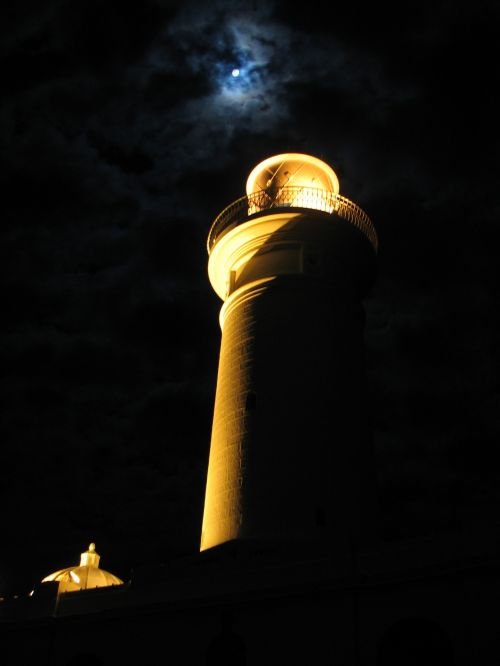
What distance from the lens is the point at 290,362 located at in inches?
650

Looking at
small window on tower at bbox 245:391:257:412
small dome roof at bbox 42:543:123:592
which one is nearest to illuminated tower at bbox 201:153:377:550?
small window on tower at bbox 245:391:257:412

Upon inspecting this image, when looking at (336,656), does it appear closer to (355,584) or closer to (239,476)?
(355,584)

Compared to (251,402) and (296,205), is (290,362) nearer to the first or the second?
(251,402)

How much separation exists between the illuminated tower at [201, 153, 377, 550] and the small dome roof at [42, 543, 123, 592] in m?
5.65

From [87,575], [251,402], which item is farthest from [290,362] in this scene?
[87,575]

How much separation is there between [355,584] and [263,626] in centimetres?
202

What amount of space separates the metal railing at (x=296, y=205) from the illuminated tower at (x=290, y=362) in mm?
34

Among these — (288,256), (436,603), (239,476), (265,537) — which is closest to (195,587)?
(265,537)

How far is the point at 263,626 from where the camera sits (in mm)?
11953

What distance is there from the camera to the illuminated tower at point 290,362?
14.9 metres

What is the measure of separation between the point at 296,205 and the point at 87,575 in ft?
40.7

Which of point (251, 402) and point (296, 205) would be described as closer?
point (251, 402)

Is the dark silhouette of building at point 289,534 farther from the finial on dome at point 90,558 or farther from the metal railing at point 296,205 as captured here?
the finial on dome at point 90,558

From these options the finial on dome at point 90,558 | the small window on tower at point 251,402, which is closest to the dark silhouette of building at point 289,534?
the small window on tower at point 251,402
